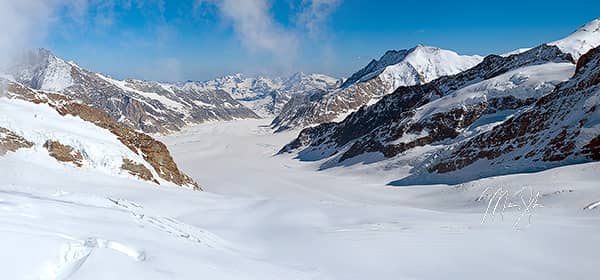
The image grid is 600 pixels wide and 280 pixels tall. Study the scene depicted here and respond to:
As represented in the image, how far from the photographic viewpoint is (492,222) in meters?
14.7

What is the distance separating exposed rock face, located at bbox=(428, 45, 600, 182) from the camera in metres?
39.2

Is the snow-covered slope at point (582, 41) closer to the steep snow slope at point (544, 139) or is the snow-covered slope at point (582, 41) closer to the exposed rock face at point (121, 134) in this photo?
the steep snow slope at point (544, 139)

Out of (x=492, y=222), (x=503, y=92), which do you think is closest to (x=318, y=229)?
(x=492, y=222)

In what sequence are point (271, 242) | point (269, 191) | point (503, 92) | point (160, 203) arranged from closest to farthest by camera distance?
point (271, 242), point (160, 203), point (269, 191), point (503, 92)

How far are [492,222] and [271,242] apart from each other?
777cm

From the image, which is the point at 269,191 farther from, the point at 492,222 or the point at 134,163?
the point at 492,222

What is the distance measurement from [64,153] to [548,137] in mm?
44329

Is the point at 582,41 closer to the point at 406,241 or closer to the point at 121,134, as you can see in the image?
the point at 121,134

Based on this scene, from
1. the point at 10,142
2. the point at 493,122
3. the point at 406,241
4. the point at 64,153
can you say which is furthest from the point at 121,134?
the point at 493,122

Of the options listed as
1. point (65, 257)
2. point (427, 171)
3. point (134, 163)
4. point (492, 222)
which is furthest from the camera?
point (427, 171)

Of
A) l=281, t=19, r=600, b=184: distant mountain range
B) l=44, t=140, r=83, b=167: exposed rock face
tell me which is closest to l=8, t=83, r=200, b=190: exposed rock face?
l=44, t=140, r=83, b=167: exposed rock face

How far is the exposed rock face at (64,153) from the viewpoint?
3036 centimetres

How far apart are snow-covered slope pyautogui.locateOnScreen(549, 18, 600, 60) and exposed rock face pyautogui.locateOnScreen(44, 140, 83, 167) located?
10563 cm

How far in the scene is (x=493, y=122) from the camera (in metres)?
63.9
